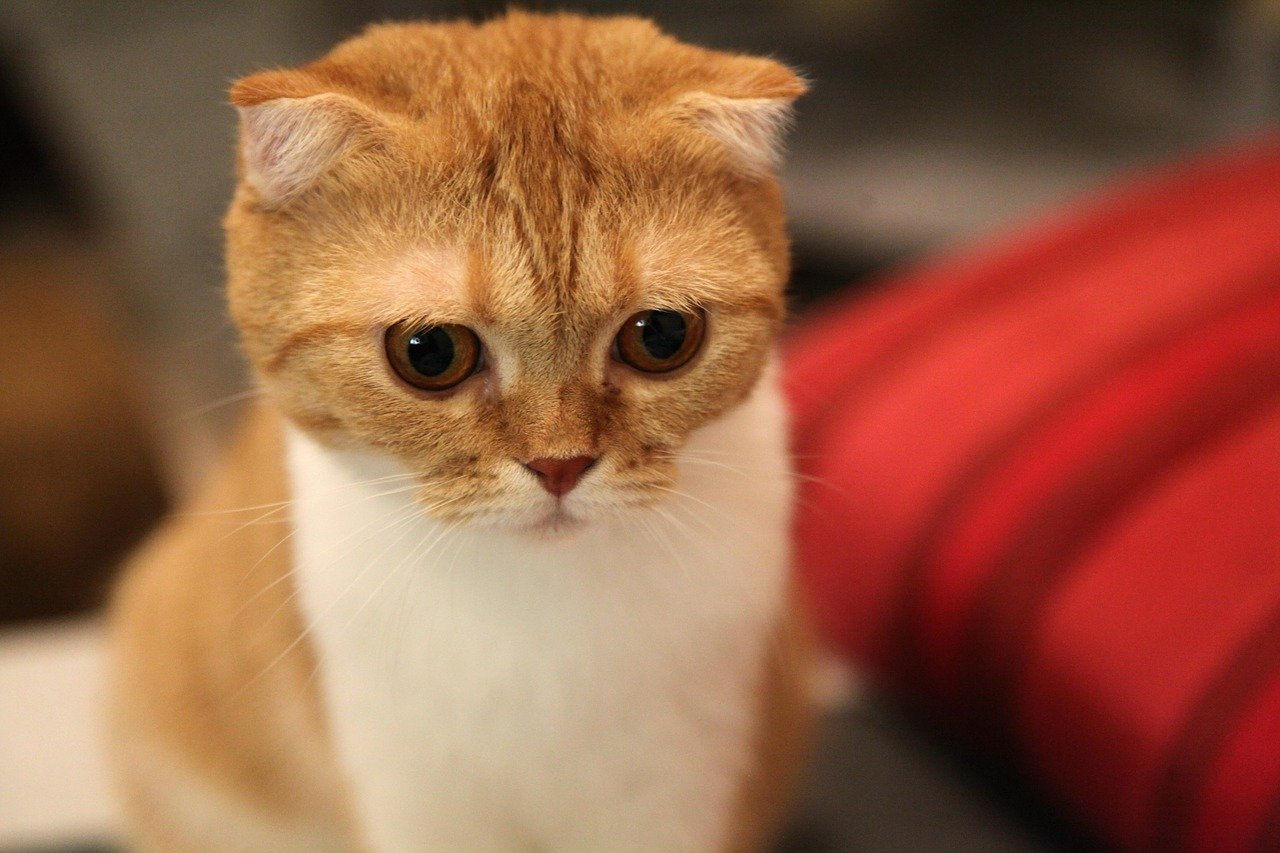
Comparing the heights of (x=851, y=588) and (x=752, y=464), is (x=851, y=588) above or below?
below

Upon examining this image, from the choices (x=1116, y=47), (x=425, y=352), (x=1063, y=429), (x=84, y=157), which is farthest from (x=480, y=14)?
(x=84, y=157)

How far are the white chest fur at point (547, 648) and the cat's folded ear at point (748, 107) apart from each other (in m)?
0.19

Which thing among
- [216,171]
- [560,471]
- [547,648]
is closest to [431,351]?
[560,471]

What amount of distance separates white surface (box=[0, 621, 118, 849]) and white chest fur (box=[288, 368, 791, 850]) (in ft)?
1.56

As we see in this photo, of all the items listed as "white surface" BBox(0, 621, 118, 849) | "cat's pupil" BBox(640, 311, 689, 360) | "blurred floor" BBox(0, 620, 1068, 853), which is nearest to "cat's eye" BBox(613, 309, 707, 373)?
"cat's pupil" BBox(640, 311, 689, 360)

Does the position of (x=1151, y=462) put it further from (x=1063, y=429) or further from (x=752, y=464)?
(x=752, y=464)

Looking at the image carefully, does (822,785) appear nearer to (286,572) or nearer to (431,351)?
(286,572)

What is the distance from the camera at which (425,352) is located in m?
0.71

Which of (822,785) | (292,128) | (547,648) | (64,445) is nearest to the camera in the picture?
(292,128)

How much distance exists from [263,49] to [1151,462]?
→ 1.21 metres

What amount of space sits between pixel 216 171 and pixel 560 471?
2.97 feet

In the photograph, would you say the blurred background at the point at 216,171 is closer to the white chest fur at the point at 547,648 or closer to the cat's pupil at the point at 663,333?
the white chest fur at the point at 547,648

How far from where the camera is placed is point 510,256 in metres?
0.69

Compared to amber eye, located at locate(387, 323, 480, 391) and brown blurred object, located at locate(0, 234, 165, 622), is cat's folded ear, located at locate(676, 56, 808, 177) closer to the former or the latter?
amber eye, located at locate(387, 323, 480, 391)
